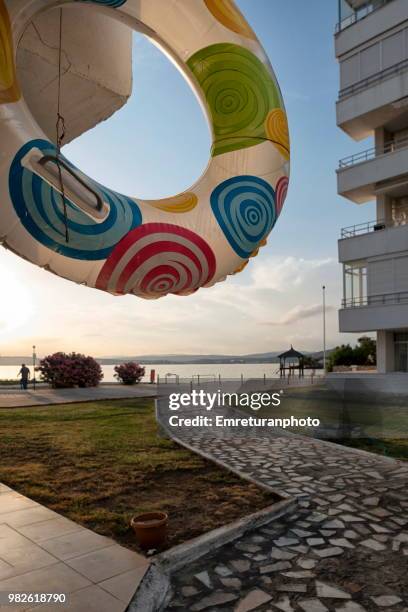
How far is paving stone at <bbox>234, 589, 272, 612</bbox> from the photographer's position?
365cm

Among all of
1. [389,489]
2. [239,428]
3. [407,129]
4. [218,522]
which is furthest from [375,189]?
[218,522]

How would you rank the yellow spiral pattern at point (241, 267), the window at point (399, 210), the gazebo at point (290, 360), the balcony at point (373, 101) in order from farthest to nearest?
the gazebo at point (290, 360) < the window at point (399, 210) < the balcony at point (373, 101) < the yellow spiral pattern at point (241, 267)

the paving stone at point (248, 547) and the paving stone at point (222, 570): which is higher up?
the paving stone at point (248, 547)

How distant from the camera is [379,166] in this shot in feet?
90.7

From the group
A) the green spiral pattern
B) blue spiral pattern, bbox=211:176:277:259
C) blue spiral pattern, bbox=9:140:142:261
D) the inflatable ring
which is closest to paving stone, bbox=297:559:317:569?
the inflatable ring

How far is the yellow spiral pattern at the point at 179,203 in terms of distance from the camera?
4281 mm

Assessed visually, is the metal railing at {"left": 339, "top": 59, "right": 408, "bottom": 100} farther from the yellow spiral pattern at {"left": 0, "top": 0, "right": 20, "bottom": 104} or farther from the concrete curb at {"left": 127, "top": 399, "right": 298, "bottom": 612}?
the yellow spiral pattern at {"left": 0, "top": 0, "right": 20, "bottom": 104}

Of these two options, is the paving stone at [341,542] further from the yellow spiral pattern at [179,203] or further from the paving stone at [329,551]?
the yellow spiral pattern at [179,203]

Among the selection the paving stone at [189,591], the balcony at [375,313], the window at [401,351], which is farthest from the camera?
the window at [401,351]

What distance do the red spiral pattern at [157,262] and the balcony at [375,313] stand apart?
23.9 meters

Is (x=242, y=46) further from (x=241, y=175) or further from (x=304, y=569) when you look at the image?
(x=304, y=569)

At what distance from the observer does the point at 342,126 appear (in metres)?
29.4

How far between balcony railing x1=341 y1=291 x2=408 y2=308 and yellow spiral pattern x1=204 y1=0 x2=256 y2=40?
24001mm

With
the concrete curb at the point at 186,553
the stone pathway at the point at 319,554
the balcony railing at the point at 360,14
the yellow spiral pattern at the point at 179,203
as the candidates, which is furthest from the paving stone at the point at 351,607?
the balcony railing at the point at 360,14
